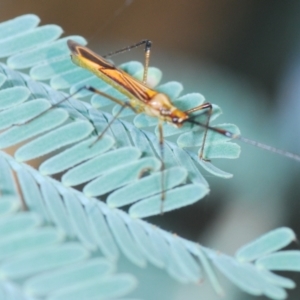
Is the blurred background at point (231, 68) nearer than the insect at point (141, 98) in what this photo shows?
No

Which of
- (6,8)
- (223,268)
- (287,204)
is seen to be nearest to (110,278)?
(223,268)

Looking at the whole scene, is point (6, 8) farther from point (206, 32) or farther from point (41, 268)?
point (41, 268)

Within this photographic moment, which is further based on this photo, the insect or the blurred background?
the blurred background

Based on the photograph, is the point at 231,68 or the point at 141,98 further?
the point at 231,68

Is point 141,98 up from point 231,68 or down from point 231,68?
down
